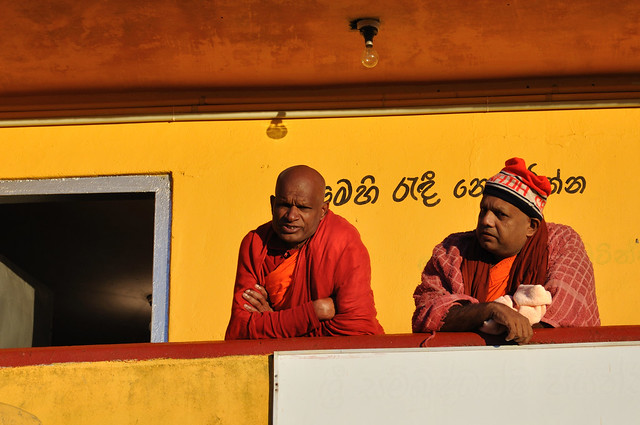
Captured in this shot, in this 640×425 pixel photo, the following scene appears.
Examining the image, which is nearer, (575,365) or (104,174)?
(575,365)

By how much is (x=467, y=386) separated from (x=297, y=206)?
1.33 metres

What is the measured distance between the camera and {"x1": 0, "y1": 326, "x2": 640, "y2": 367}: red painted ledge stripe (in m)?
5.36

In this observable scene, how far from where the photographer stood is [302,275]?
5.86 metres

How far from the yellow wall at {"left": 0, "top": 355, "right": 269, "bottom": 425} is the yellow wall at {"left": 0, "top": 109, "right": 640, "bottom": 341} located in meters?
2.06

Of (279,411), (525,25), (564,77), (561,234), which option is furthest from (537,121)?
(279,411)

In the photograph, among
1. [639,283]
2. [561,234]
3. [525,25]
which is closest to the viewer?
[561,234]

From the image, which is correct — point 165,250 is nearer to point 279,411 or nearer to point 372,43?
point 372,43

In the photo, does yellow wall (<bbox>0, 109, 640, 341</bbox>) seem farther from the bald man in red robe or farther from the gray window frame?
the bald man in red robe

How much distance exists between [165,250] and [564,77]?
298cm

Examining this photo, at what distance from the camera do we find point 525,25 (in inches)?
276

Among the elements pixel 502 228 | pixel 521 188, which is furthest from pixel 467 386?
pixel 521 188

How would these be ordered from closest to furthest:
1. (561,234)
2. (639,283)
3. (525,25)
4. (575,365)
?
1. (575,365)
2. (561,234)
3. (525,25)
4. (639,283)

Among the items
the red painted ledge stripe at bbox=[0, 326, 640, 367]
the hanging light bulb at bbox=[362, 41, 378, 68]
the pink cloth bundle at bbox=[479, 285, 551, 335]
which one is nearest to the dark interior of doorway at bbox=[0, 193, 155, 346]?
the hanging light bulb at bbox=[362, 41, 378, 68]

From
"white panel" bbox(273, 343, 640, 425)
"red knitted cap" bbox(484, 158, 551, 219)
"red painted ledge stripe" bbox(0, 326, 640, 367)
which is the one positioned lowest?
"white panel" bbox(273, 343, 640, 425)
